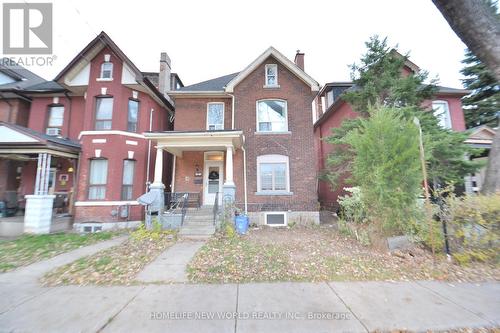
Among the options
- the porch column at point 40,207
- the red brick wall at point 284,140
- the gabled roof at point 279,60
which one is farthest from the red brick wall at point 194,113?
the porch column at point 40,207

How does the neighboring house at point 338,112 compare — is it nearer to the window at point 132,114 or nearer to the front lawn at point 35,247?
the window at point 132,114

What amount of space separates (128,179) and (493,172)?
13810mm

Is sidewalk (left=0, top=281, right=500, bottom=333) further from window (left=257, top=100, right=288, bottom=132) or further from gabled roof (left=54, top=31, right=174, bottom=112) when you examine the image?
gabled roof (left=54, top=31, right=174, bottom=112)

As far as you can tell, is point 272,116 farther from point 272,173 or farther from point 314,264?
point 314,264

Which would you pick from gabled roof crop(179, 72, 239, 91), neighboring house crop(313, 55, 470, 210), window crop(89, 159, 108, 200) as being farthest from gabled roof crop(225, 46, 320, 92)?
window crop(89, 159, 108, 200)

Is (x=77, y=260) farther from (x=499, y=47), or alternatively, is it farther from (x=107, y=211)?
(x=499, y=47)

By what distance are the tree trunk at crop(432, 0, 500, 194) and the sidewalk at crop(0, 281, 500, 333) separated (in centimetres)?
376

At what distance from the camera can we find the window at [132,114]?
1077 centimetres

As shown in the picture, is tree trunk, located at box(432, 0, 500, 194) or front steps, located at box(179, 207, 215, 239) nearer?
tree trunk, located at box(432, 0, 500, 194)

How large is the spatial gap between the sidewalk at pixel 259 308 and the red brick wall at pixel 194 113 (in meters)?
8.46

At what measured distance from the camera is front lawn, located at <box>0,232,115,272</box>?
5598 mm

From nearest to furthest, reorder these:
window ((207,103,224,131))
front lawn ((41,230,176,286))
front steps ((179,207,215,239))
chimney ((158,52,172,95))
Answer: front lawn ((41,230,176,286))
front steps ((179,207,215,239))
window ((207,103,224,131))
chimney ((158,52,172,95))

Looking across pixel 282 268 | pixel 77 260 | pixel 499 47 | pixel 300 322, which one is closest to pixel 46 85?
pixel 77 260

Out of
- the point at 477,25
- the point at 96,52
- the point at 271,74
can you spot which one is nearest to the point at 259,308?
the point at 477,25
